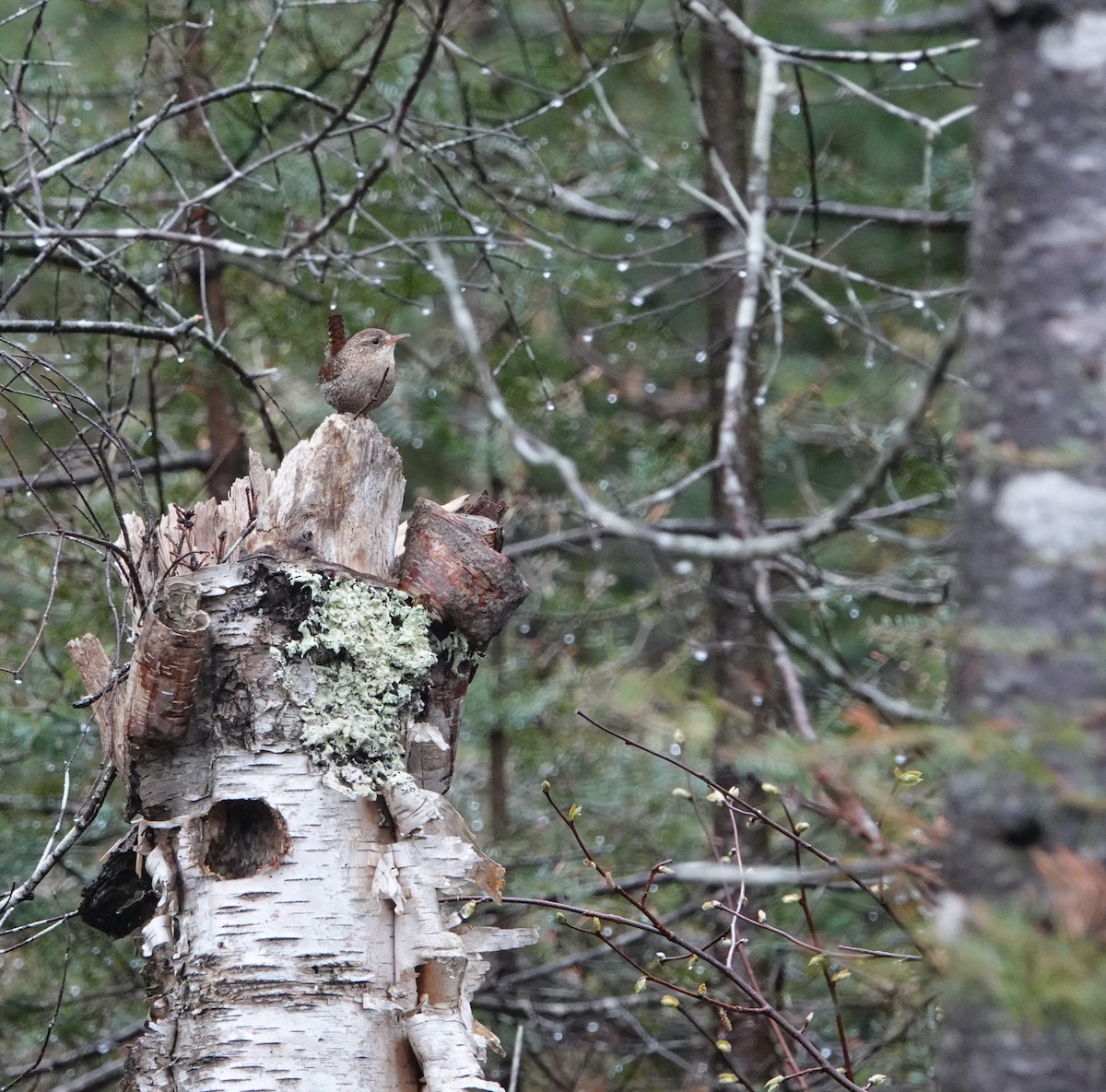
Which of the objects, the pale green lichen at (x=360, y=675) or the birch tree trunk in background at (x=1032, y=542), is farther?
the pale green lichen at (x=360, y=675)

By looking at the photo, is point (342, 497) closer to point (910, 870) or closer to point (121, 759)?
point (121, 759)

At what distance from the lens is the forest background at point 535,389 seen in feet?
11.6

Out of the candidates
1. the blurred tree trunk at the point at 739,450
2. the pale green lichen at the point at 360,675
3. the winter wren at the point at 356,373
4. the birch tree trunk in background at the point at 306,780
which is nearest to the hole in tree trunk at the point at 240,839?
the birch tree trunk in background at the point at 306,780

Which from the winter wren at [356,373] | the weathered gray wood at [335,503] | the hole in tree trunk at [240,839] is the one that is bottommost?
the hole in tree trunk at [240,839]

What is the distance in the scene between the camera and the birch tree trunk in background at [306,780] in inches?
88.3

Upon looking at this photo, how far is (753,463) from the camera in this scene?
4.57m

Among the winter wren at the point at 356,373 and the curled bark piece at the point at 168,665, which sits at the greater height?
the winter wren at the point at 356,373

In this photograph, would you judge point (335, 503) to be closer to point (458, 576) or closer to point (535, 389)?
point (458, 576)

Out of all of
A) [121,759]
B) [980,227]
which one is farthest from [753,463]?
[980,227]

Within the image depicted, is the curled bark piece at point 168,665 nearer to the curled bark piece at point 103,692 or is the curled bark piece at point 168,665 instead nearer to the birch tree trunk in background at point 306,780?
the birch tree trunk in background at point 306,780

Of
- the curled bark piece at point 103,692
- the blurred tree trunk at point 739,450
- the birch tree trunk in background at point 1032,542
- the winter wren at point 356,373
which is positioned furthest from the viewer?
the blurred tree trunk at point 739,450

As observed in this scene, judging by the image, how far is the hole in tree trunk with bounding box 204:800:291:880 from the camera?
7.95ft

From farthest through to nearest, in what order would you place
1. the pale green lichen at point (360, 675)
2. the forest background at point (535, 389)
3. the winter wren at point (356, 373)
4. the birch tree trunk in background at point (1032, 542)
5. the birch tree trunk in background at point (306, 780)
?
the forest background at point (535, 389) < the winter wren at point (356, 373) < the pale green lichen at point (360, 675) < the birch tree trunk in background at point (306, 780) < the birch tree trunk in background at point (1032, 542)

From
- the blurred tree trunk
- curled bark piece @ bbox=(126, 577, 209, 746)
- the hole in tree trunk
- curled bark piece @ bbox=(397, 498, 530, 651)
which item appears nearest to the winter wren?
curled bark piece @ bbox=(397, 498, 530, 651)
